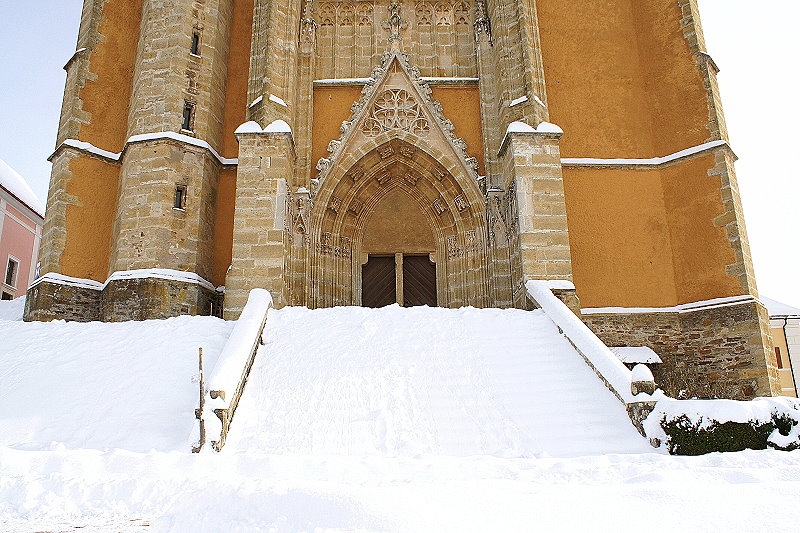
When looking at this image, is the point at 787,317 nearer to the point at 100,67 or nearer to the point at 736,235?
the point at 736,235

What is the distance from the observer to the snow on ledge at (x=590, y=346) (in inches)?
251

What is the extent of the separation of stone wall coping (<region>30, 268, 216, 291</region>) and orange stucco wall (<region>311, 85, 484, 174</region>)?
344 cm

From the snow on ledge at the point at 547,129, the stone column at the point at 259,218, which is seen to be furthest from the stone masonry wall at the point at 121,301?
the snow on ledge at the point at 547,129

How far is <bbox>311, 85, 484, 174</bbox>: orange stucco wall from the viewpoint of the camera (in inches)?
521

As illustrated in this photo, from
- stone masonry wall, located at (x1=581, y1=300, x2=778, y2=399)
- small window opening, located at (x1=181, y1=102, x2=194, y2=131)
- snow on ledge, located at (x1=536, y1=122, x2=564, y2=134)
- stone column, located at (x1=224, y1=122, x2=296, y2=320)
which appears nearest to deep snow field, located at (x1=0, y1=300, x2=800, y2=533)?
stone column, located at (x1=224, y1=122, x2=296, y2=320)

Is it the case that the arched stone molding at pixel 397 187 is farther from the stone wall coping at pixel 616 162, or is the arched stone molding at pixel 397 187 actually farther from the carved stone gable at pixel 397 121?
the stone wall coping at pixel 616 162

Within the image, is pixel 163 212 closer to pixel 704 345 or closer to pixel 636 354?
pixel 636 354

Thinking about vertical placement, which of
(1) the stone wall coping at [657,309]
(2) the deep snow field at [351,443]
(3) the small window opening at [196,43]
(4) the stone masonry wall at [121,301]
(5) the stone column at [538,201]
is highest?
(3) the small window opening at [196,43]

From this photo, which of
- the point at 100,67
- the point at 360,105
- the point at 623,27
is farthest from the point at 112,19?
the point at 623,27

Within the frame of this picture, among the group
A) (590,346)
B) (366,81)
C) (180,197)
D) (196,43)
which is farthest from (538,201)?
(196,43)

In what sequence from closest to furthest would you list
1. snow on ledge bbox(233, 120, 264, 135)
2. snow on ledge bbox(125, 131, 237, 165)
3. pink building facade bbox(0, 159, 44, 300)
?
snow on ledge bbox(233, 120, 264, 135)
snow on ledge bbox(125, 131, 237, 165)
pink building facade bbox(0, 159, 44, 300)

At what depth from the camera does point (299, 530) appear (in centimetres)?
342

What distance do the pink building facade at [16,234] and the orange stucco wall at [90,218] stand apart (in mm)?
18163

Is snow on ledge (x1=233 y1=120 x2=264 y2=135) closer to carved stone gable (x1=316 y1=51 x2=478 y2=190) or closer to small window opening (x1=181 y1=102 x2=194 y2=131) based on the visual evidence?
carved stone gable (x1=316 y1=51 x2=478 y2=190)
